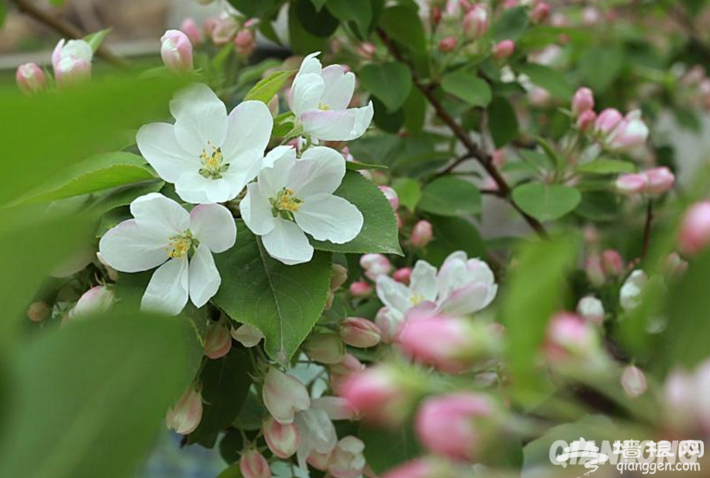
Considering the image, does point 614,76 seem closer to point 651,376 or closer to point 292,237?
point 292,237

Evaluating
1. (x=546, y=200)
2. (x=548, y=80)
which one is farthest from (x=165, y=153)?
(x=548, y=80)

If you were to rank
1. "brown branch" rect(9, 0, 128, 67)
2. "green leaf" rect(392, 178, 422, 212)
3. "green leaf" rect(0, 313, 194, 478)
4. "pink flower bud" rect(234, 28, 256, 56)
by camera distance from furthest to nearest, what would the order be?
"brown branch" rect(9, 0, 128, 67)
"pink flower bud" rect(234, 28, 256, 56)
"green leaf" rect(392, 178, 422, 212)
"green leaf" rect(0, 313, 194, 478)

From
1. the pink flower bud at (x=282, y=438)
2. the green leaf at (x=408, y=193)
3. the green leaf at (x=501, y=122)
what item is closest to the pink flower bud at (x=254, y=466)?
the pink flower bud at (x=282, y=438)

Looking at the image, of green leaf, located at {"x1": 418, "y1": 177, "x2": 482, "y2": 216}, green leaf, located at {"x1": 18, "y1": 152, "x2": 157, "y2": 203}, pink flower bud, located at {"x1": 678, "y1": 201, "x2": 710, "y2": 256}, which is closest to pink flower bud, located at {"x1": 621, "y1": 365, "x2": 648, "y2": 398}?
pink flower bud, located at {"x1": 678, "y1": 201, "x2": 710, "y2": 256}

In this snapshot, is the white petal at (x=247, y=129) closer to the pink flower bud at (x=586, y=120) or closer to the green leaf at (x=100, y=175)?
the green leaf at (x=100, y=175)

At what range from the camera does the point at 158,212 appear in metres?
0.37

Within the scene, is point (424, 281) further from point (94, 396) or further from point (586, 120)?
point (94, 396)

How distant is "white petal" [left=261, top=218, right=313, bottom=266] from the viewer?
1.24 ft

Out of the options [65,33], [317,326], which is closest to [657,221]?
[317,326]

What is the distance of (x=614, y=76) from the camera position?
107 cm

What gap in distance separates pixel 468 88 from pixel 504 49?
0.07 meters

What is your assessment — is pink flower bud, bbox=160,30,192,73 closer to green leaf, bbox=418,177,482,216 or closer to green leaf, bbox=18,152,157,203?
green leaf, bbox=18,152,157,203

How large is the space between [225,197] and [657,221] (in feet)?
2.09

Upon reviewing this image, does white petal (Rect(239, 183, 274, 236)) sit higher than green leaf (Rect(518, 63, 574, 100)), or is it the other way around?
white petal (Rect(239, 183, 274, 236))
